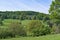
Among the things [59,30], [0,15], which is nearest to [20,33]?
[59,30]

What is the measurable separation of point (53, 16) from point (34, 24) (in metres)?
5.58

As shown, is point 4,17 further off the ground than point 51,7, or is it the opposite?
point 51,7

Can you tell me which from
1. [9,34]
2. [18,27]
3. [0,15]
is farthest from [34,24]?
[0,15]

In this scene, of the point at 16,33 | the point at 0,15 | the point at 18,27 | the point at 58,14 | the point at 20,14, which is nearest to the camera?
the point at 16,33

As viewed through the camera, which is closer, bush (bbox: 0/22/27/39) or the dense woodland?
bush (bbox: 0/22/27/39)

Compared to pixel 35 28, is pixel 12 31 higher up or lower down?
higher up

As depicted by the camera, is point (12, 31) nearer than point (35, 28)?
Yes

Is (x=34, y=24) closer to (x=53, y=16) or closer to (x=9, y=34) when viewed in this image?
(x=53, y=16)

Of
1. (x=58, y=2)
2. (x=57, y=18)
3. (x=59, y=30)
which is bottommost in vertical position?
(x=59, y=30)

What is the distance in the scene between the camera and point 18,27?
1246 inches

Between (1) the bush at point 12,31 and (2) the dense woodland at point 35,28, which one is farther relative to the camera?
(2) the dense woodland at point 35,28

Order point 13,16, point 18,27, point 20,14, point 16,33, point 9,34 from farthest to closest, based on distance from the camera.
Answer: point 20,14 → point 13,16 → point 18,27 → point 16,33 → point 9,34

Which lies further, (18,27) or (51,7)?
(51,7)

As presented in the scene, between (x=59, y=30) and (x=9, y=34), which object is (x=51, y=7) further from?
→ (x=9, y=34)
